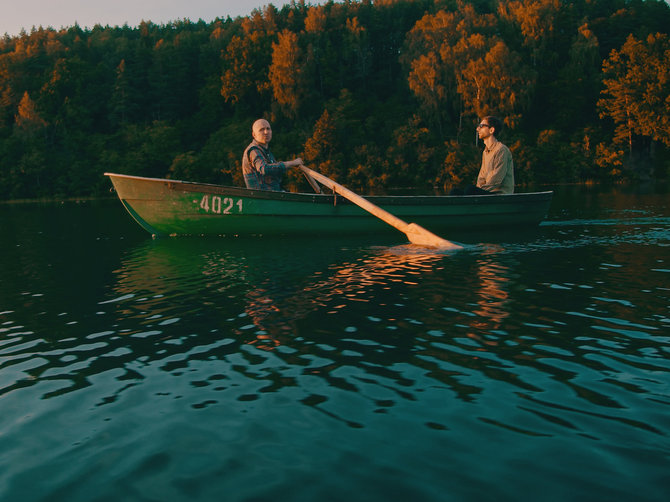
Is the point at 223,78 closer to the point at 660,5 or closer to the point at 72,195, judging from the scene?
the point at 72,195

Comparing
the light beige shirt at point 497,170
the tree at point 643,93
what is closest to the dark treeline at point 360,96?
the tree at point 643,93

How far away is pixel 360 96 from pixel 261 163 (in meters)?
63.6

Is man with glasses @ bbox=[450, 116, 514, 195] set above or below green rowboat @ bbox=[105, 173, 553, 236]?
above

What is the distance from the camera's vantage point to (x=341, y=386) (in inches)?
143

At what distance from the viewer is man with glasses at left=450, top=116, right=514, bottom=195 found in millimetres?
12195

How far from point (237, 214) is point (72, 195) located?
158 feet

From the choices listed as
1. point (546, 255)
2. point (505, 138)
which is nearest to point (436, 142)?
point (505, 138)

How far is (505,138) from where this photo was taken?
52.5 metres

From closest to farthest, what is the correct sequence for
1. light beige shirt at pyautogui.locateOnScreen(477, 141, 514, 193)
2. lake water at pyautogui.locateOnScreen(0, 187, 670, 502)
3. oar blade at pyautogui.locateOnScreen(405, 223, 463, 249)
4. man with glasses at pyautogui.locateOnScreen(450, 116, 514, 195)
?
1. lake water at pyautogui.locateOnScreen(0, 187, 670, 502)
2. oar blade at pyautogui.locateOnScreen(405, 223, 463, 249)
3. man with glasses at pyautogui.locateOnScreen(450, 116, 514, 195)
4. light beige shirt at pyautogui.locateOnScreen(477, 141, 514, 193)

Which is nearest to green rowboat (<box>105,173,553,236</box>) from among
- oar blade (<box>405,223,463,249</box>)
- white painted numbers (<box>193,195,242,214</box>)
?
white painted numbers (<box>193,195,242,214</box>)

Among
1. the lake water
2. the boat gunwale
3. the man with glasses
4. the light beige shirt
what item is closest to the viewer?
the lake water

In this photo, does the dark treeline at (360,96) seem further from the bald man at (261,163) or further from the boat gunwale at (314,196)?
the bald man at (261,163)

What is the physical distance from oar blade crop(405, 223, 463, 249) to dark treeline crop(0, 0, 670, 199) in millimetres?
39804

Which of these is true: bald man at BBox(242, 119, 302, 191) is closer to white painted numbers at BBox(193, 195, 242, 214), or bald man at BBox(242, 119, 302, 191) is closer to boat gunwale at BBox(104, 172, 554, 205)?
boat gunwale at BBox(104, 172, 554, 205)
